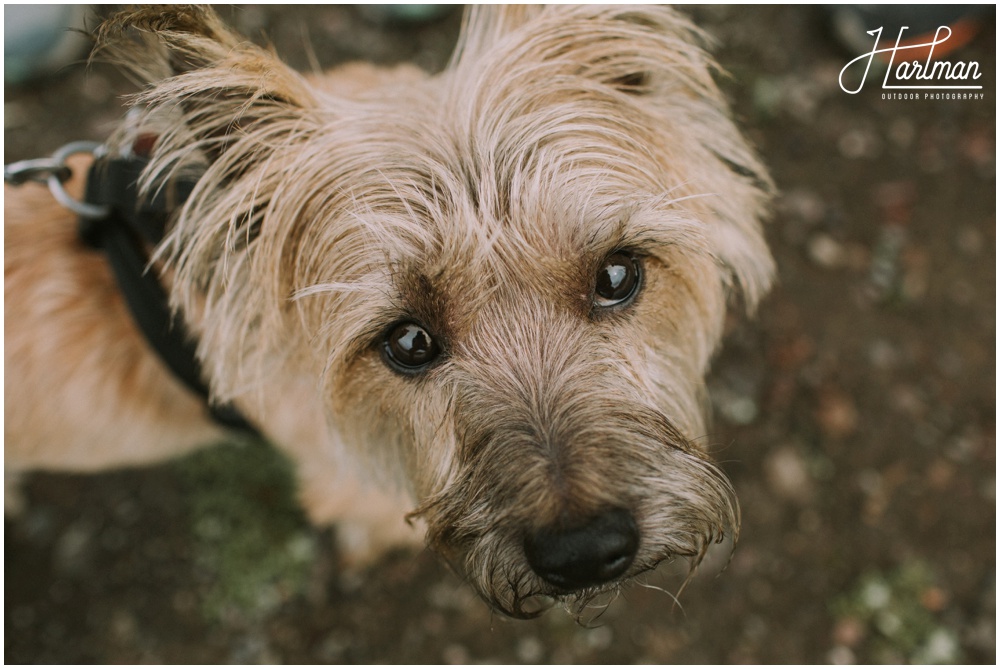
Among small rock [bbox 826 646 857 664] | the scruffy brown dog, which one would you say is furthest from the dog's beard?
small rock [bbox 826 646 857 664]

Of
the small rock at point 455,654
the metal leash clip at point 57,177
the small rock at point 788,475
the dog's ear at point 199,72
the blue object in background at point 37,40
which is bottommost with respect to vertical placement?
the small rock at point 455,654

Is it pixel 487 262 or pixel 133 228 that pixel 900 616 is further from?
pixel 133 228

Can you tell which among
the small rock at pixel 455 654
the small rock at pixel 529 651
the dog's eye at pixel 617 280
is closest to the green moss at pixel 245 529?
the small rock at pixel 455 654

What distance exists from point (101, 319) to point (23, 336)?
0.28m

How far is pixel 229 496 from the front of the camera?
426cm

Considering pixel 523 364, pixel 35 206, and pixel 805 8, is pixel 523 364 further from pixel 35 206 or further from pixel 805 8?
pixel 805 8

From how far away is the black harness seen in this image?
224 centimetres

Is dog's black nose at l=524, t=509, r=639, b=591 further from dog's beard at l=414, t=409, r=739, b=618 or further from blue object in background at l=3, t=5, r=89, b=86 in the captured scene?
blue object in background at l=3, t=5, r=89, b=86

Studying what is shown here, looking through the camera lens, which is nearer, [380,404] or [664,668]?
[380,404]

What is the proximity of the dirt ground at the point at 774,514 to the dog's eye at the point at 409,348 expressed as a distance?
2.36 metres

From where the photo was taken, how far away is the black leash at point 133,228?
224cm

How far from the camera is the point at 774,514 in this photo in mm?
4188

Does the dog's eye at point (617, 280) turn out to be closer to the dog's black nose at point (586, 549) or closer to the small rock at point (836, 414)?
the dog's black nose at point (586, 549)

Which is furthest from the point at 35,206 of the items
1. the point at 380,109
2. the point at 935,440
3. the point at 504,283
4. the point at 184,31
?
the point at 935,440
